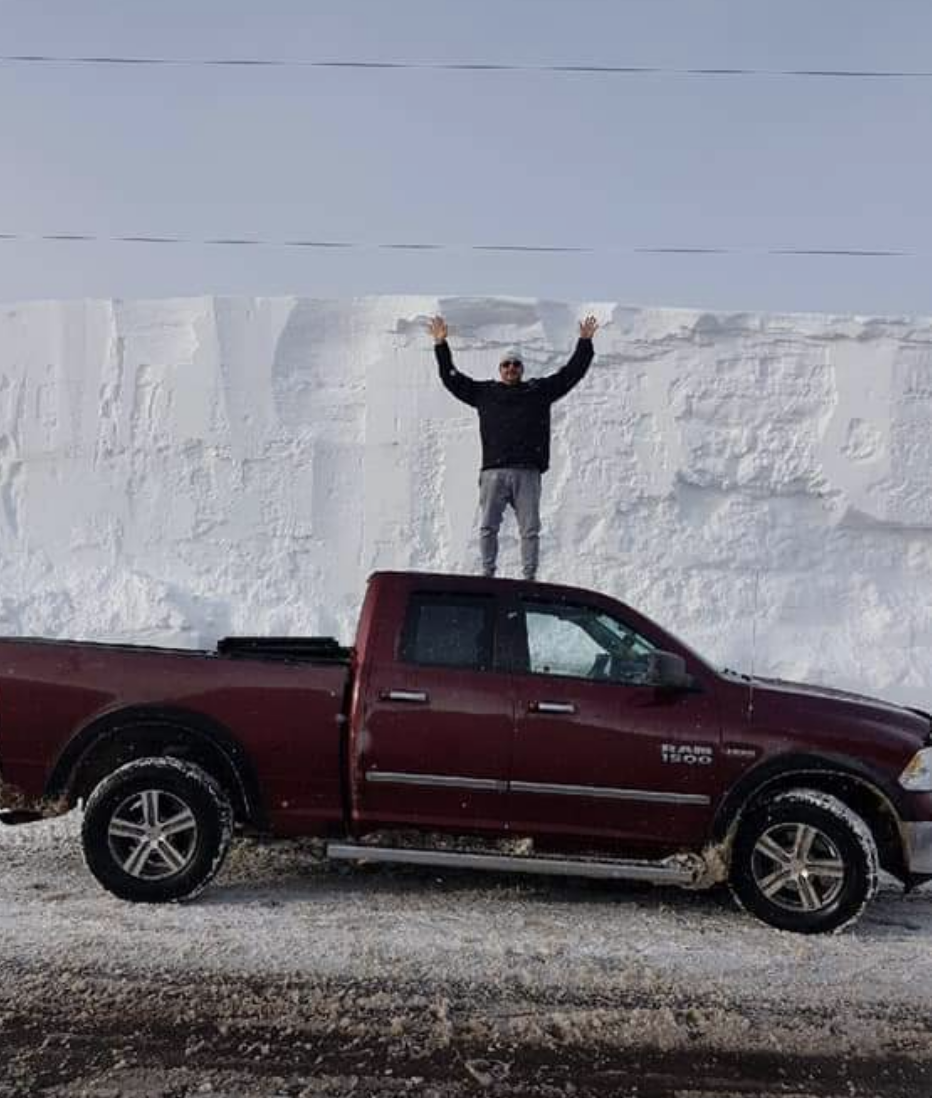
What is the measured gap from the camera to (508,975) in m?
4.30

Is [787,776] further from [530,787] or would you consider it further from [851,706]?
[530,787]

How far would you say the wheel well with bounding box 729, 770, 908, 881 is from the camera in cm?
511

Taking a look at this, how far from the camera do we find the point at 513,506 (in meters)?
8.42

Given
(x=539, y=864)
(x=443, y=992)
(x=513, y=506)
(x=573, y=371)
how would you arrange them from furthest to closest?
(x=513, y=506)
(x=573, y=371)
(x=539, y=864)
(x=443, y=992)

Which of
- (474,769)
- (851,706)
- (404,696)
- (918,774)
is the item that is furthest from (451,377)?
(918,774)

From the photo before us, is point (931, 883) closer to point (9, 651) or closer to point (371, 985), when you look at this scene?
point (371, 985)

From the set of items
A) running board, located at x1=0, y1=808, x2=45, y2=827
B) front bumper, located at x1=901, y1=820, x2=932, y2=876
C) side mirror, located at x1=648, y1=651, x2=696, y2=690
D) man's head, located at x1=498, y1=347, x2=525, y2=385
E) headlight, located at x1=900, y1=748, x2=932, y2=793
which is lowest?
running board, located at x1=0, y1=808, x2=45, y2=827

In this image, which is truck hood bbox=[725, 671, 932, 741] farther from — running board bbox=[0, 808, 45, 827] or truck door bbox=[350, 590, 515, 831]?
running board bbox=[0, 808, 45, 827]

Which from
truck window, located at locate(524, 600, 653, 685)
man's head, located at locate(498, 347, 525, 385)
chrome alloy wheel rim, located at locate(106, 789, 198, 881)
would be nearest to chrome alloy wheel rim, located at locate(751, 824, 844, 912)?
truck window, located at locate(524, 600, 653, 685)

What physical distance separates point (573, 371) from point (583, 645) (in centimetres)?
336

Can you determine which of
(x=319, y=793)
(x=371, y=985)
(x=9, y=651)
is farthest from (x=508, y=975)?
(x=9, y=651)

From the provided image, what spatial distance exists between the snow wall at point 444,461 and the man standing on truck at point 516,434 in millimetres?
4167

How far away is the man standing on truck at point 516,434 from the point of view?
27.1 ft

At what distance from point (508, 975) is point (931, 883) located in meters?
3.14
